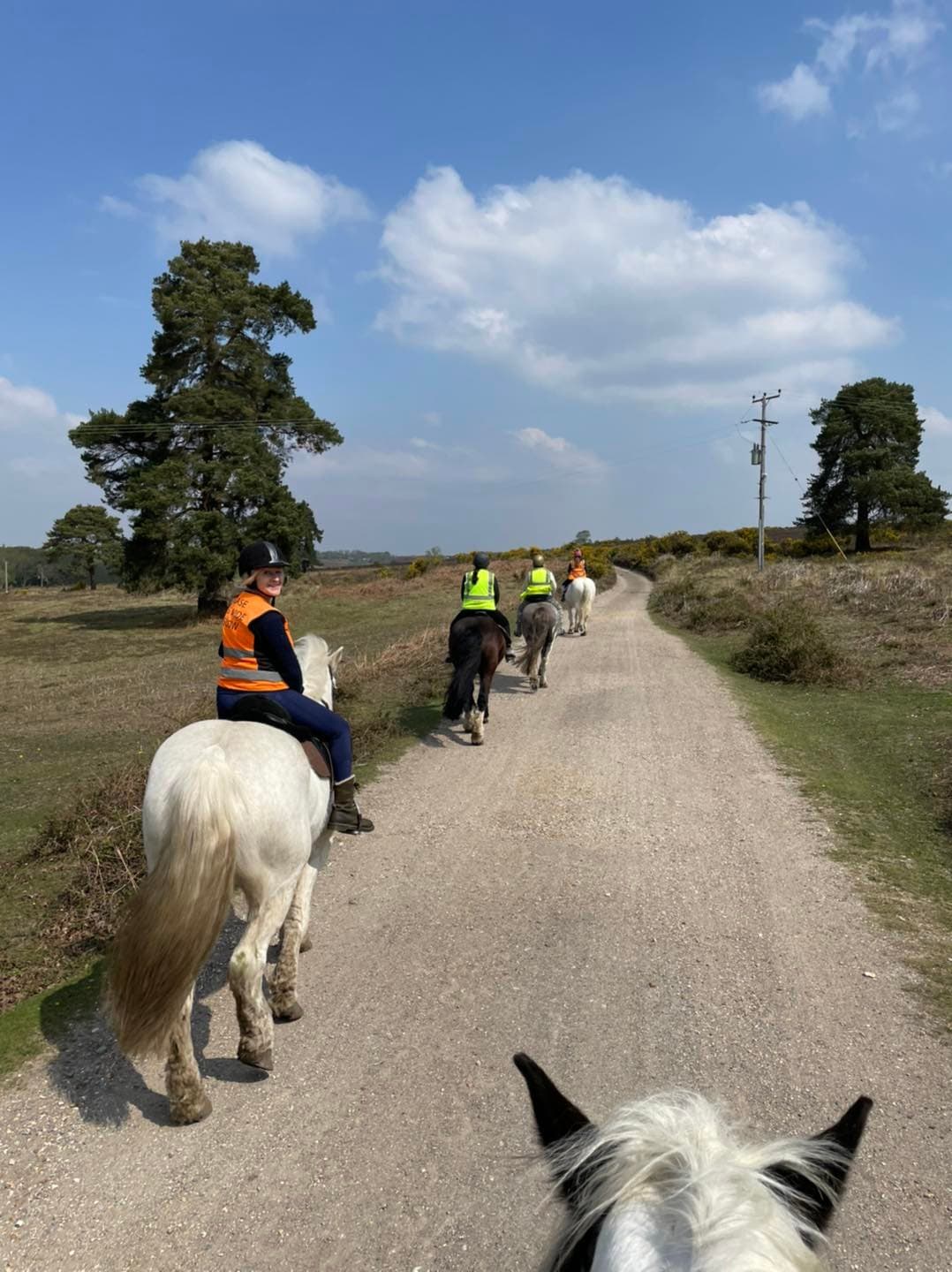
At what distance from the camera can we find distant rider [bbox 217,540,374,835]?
4.31m

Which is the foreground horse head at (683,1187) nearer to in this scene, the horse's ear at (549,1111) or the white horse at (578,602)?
the horse's ear at (549,1111)

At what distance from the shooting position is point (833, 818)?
7230 millimetres

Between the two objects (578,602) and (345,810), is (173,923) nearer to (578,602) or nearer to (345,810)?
(345,810)

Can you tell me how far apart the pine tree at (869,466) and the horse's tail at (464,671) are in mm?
43658

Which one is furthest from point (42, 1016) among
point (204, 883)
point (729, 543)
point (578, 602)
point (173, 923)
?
point (729, 543)

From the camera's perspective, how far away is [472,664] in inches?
380

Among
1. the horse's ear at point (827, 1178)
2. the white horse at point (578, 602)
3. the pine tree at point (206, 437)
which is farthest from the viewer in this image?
the pine tree at point (206, 437)

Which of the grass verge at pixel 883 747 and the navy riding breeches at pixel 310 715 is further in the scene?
the grass verge at pixel 883 747

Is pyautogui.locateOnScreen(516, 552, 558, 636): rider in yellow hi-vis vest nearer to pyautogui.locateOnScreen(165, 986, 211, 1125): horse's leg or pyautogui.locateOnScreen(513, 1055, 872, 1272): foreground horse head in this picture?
pyautogui.locateOnScreen(165, 986, 211, 1125): horse's leg

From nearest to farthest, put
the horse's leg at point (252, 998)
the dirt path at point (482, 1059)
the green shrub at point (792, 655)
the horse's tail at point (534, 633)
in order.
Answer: the dirt path at point (482, 1059) → the horse's leg at point (252, 998) → the horse's tail at point (534, 633) → the green shrub at point (792, 655)

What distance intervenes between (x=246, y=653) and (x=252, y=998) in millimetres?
1887

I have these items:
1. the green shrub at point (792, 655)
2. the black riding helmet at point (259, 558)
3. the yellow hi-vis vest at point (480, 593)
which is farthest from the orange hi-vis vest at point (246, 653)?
the green shrub at point (792, 655)

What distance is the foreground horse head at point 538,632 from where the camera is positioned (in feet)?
41.6

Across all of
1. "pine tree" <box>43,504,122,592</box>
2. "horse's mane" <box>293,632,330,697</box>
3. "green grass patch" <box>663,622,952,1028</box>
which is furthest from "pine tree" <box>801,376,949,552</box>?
"pine tree" <box>43,504,122,592</box>
